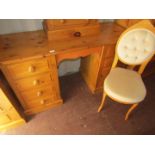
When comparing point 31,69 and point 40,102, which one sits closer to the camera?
point 31,69

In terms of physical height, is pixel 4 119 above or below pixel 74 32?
below

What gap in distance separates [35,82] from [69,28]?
0.65 m

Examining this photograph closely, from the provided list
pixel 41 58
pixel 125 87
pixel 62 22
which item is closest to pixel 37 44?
pixel 41 58

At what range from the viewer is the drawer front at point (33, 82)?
50.1 inches

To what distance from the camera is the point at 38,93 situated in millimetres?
1468

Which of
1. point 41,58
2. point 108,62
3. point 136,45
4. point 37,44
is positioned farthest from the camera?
point 108,62

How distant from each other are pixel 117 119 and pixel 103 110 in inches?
8.1

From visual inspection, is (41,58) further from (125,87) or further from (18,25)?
(125,87)

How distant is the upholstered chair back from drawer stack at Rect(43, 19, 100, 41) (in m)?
0.34

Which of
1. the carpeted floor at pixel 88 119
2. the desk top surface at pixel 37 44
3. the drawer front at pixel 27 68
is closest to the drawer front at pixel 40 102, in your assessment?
the carpeted floor at pixel 88 119

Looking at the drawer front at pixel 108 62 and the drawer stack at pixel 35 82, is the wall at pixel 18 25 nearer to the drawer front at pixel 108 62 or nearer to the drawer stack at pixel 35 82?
the drawer stack at pixel 35 82

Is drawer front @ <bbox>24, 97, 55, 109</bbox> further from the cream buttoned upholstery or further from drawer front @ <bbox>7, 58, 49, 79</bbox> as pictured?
the cream buttoned upholstery
